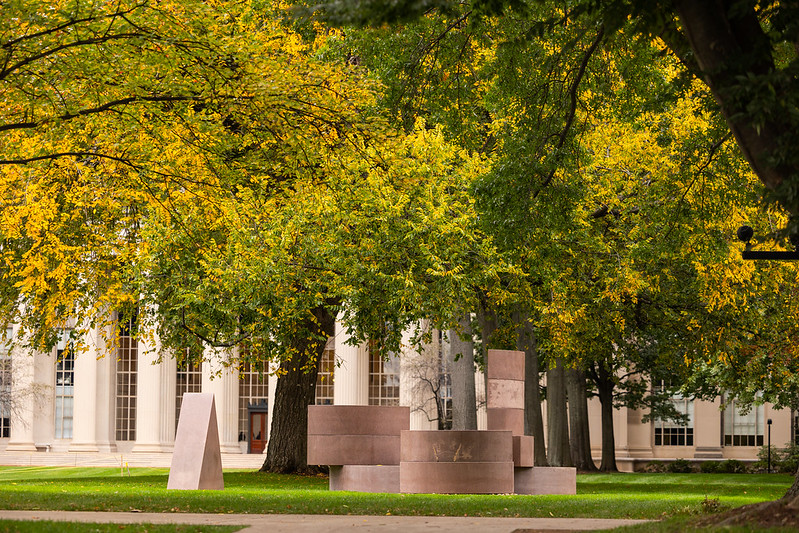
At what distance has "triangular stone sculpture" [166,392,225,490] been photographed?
22.4 metres

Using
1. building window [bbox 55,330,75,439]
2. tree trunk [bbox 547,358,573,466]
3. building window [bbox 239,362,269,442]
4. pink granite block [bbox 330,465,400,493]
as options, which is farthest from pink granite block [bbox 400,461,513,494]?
building window [bbox 55,330,75,439]

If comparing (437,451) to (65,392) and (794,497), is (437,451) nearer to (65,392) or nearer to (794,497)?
(794,497)

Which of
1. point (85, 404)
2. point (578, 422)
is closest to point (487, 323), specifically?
point (578, 422)

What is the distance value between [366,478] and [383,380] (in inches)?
1612

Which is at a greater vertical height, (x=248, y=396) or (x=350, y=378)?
(x=350, y=378)

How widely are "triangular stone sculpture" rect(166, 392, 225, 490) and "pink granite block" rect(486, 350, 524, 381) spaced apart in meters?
6.11

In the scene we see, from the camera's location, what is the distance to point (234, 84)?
15.8m

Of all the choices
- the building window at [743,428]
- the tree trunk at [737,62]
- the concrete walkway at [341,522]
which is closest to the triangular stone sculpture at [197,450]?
the concrete walkway at [341,522]

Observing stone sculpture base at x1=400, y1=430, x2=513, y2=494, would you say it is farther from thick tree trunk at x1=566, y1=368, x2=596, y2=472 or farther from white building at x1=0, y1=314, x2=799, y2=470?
white building at x1=0, y1=314, x2=799, y2=470

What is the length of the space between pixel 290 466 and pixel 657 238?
Answer: 14.1m

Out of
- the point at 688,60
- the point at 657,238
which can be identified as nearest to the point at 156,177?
the point at 688,60

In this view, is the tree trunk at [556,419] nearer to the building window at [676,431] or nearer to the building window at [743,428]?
the building window at [676,431]

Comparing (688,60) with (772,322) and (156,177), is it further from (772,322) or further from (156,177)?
(772,322)

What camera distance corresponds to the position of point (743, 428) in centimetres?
6250
